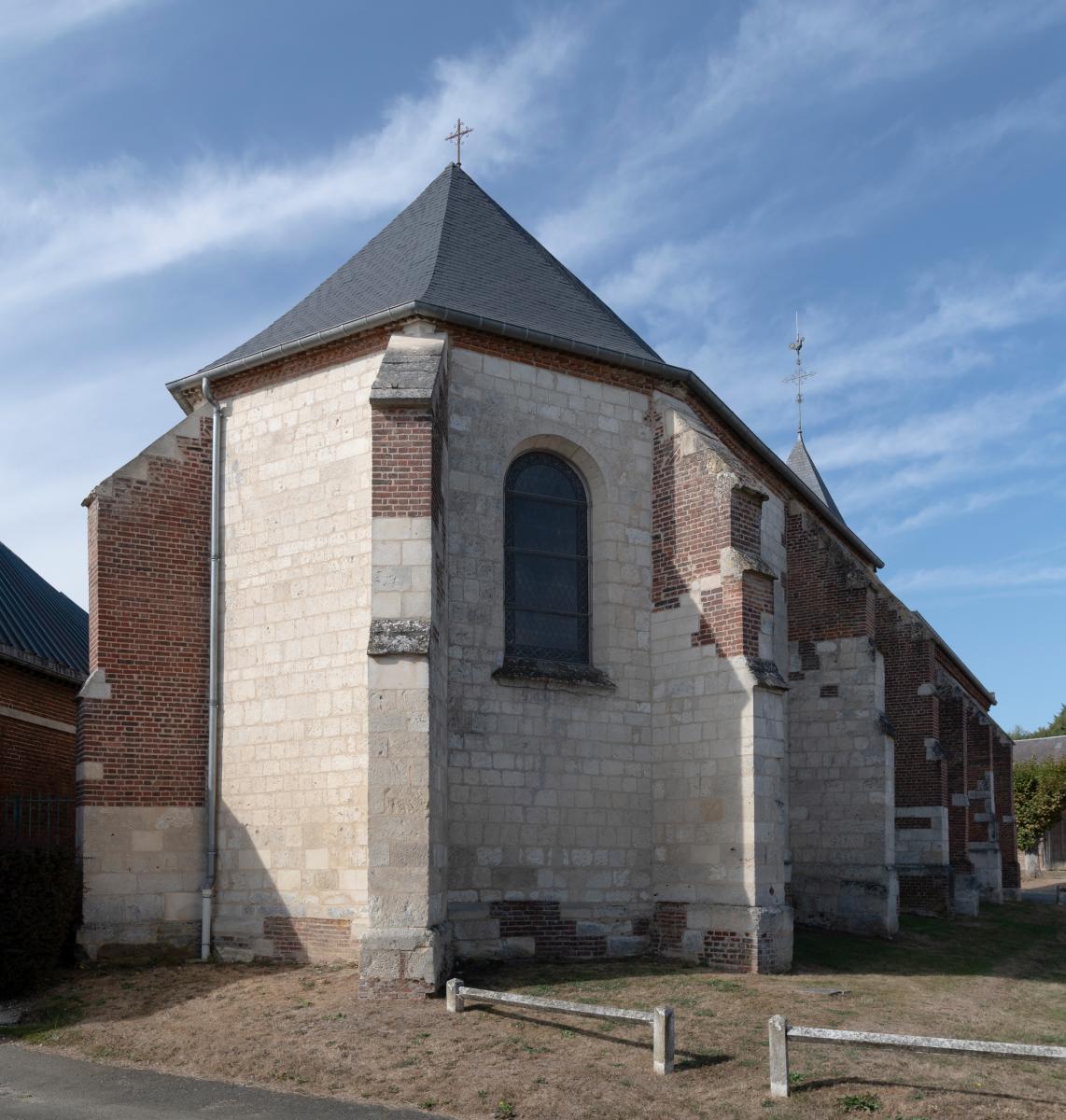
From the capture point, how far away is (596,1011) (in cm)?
834

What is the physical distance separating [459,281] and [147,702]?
5773 millimetres

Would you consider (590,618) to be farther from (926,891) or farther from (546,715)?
(926,891)

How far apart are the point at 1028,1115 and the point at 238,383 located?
10.4 metres

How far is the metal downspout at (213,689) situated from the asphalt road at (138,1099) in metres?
3.28

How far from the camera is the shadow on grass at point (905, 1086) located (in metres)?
7.40

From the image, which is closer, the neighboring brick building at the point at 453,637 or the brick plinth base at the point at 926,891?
the neighboring brick building at the point at 453,637

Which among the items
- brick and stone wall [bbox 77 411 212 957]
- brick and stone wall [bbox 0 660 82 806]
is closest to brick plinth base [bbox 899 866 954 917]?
brick and stone wall [bbox 77 411 212 957]

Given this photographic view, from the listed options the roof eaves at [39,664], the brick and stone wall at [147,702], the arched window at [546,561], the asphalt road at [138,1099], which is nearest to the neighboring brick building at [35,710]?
the roof eaves at [39,664]

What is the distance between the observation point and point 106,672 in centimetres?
1227

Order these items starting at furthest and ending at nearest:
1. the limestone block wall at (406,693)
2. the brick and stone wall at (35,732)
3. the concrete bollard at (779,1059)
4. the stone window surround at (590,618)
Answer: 1. the brick and stone wall at (35,732)
2. the stone window surround at (590,618)
3. the limestone block wall at (406,693)
4. the concrete bollard at (779,1059)

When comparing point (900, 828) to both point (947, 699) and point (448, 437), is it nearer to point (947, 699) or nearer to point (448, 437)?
point (947, 699)

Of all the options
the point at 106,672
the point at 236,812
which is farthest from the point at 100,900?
the point at 106,672

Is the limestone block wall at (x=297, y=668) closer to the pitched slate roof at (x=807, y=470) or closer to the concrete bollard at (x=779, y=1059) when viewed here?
the concrete bollard at (x=779, y=1059)

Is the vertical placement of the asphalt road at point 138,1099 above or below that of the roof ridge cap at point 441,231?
below
